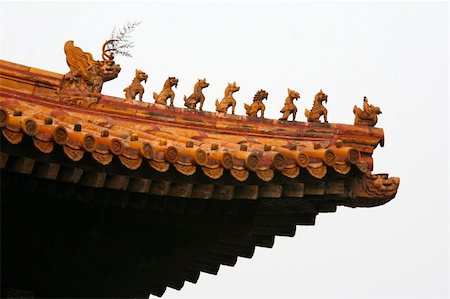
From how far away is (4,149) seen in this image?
8852 mm

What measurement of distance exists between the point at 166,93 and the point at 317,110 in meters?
1.34

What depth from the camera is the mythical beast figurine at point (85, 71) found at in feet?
36.1

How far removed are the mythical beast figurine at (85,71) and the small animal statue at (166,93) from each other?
0.42 m

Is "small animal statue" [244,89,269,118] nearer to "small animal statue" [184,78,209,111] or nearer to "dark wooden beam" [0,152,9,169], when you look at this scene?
"small animal statue" [184,78,209,111]

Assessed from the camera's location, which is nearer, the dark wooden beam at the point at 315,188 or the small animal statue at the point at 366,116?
the dark wooden beam at the point at 315,188

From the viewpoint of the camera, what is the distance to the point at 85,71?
11.0 m

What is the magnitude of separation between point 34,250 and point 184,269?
183 cm

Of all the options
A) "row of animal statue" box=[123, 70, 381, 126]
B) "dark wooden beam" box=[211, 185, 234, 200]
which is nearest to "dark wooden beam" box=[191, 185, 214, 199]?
"dark wooden beam" box=[211, 185, 234, 200]

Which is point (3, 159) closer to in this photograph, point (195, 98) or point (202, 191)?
point (202, 191)

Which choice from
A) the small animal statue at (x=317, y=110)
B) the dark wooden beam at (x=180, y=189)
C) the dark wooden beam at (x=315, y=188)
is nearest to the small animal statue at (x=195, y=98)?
the small animal statue at (x=317, y=110)

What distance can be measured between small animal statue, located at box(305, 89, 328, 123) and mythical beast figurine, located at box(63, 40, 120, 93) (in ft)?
5.66

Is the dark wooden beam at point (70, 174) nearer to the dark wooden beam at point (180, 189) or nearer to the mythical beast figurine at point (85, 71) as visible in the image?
the dark wooden beam at point (180, 189)

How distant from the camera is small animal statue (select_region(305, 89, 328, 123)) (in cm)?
1088

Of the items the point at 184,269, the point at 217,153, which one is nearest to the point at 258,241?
the point at 184,269
